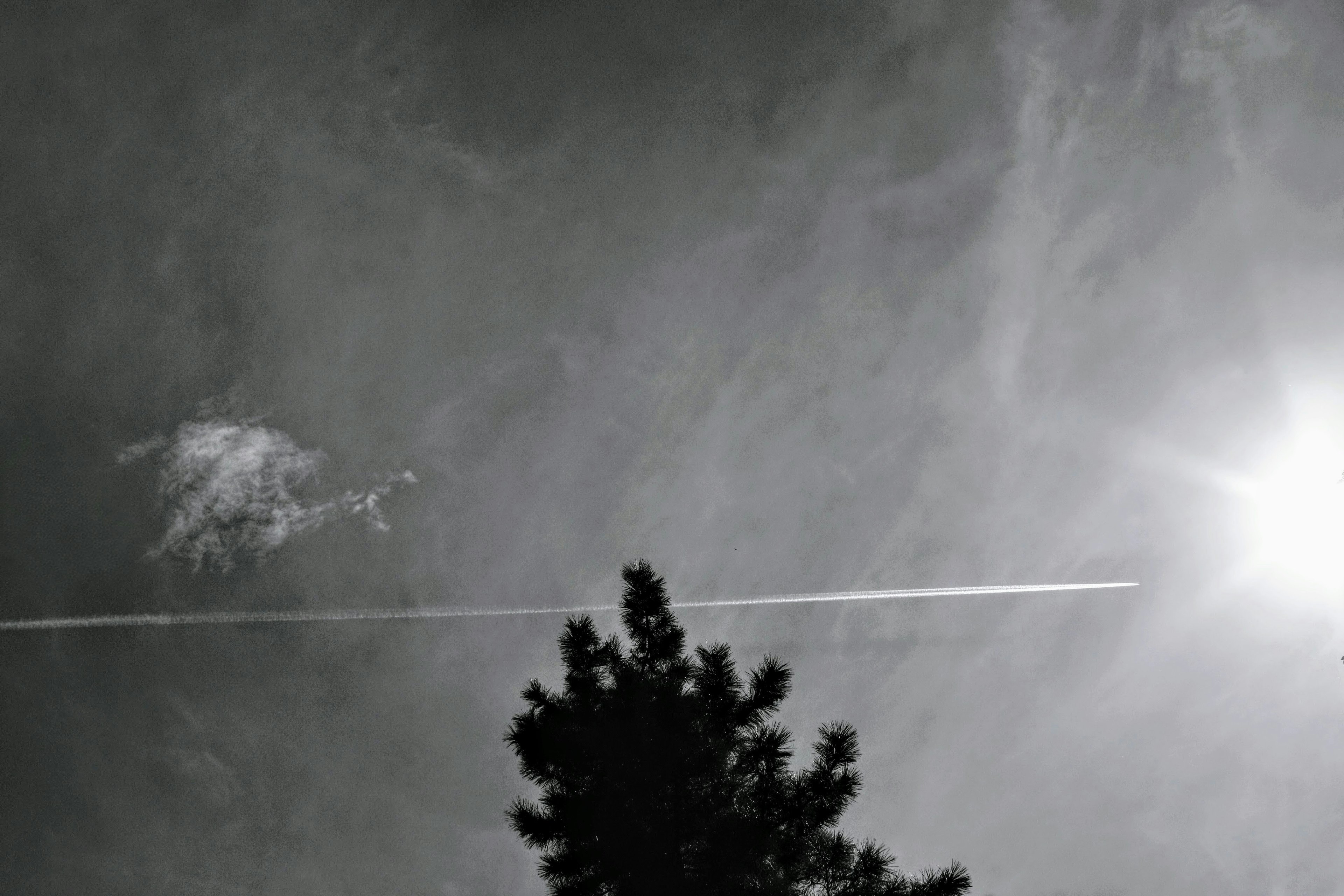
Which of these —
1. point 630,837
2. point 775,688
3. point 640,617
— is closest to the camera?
point 630,837

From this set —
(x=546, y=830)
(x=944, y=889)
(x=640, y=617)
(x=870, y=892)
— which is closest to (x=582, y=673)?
(x=640, y=617)

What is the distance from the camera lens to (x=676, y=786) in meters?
11.7

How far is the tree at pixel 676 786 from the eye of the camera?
1138 centimetres

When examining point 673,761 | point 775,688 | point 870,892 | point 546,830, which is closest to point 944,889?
point 870,892

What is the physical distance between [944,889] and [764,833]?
10.5 feet

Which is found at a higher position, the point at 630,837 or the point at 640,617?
the point at 640,617

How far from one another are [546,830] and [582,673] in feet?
9.27

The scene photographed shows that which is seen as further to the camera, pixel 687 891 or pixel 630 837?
pixel 630 837

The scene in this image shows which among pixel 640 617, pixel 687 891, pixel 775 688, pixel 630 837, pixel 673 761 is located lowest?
pixel 687 891

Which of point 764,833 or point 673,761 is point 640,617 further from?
point 764,833

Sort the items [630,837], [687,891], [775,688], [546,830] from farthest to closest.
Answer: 1. [775,688]
2. [546,830]
3. [630,837]
4. [687,891]

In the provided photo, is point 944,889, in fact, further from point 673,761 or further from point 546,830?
point 546,830

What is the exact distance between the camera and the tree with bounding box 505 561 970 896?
448 inches

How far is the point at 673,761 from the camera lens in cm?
1174
